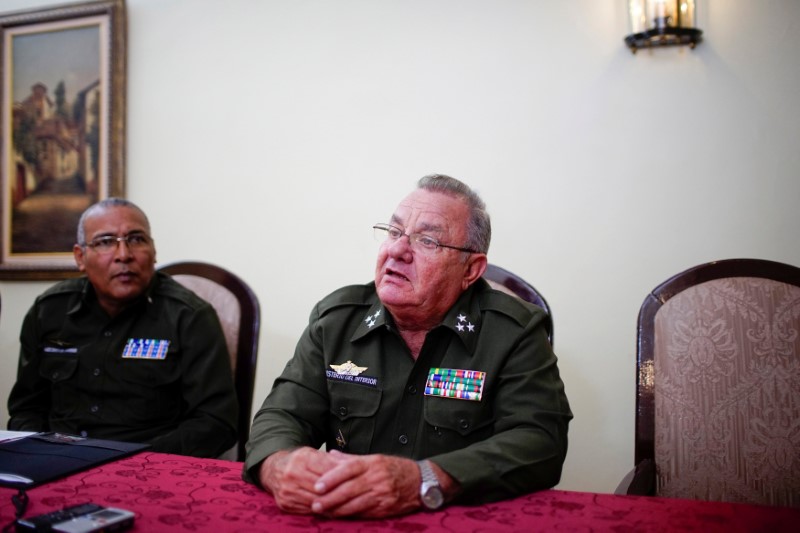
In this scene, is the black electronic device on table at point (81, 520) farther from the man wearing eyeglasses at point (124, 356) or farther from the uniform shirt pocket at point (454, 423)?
the man wearing eyeglasses at point (124, 356)

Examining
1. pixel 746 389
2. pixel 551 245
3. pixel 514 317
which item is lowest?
pixel 746 389

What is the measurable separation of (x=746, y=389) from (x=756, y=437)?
13 cm

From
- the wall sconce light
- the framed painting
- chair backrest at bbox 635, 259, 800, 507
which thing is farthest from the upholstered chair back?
the framed painting

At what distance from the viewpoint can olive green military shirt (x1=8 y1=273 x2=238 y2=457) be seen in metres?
2.23

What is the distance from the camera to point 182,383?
2.30m

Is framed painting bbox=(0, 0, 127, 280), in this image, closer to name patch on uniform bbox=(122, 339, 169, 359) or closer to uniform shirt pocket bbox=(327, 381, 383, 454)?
name patch on uniform bbox=(122, 339, 169, 359)

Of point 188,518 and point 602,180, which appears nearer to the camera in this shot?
point 188,518

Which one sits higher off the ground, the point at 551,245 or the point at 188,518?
the point at 551,245

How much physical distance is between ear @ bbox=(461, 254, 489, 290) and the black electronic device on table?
3.40 ft

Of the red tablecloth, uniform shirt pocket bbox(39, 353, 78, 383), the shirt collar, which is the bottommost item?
the red tablecloth

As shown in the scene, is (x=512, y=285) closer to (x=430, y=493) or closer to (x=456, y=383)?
(x=456, y=383)

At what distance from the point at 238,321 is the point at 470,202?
1.06 m

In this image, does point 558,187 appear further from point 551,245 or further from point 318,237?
point 318,237

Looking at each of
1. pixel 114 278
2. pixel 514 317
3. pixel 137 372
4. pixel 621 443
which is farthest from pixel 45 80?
pixel 621 443
